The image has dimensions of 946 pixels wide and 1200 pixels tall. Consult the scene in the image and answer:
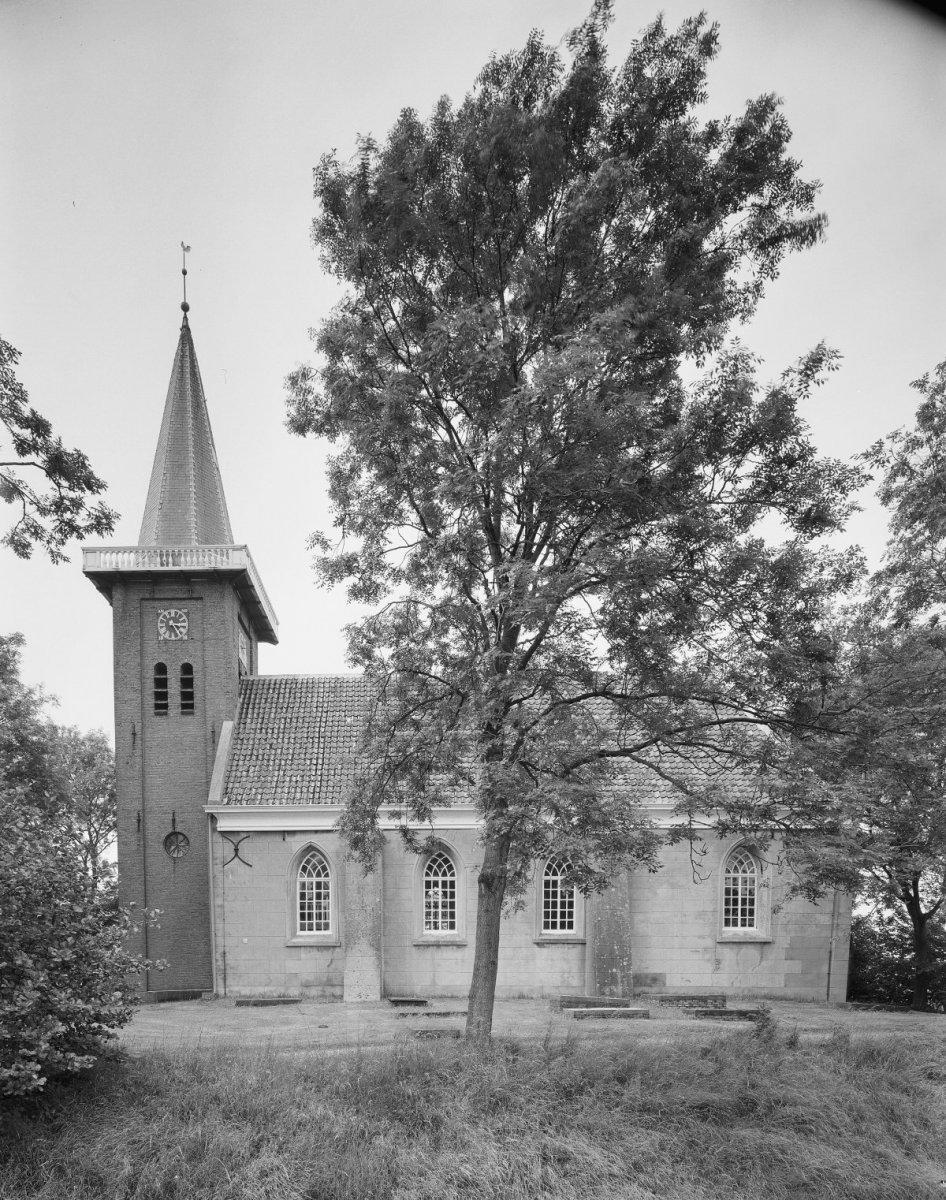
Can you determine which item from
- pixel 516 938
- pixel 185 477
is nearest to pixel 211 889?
pixel 516 938

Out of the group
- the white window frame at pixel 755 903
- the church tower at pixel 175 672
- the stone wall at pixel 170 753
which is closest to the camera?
the white window frame at pixel 755 903

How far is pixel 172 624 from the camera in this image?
24719mm

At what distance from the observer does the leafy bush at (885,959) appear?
912 inches

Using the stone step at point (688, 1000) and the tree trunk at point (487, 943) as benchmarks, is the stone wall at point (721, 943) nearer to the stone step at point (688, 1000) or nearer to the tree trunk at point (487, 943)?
the stone step at point (688, 1000)

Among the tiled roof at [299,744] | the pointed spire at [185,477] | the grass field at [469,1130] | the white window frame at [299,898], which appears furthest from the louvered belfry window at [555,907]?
the pointed spire at [185,477]

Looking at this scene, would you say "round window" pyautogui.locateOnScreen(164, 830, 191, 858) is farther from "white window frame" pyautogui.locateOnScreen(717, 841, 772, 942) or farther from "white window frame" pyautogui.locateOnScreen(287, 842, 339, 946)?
"white window frame" pyautogui.locateOnScreen(717, 841, 772, 942)

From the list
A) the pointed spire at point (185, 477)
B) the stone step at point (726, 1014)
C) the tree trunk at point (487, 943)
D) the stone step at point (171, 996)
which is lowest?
the stone step at point (171, 996)

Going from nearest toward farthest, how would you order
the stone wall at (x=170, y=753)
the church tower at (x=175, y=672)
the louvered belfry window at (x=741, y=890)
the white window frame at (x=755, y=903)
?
the white window frame at (x=755, y=903) → the stone wall at (x=170, y=753) → the louvered belfry window at (x=741, y=890) → the church tower at (x=175, y=672)

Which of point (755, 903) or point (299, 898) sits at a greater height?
point (299, 898)

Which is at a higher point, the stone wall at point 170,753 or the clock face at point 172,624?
the clock face at point 172,624

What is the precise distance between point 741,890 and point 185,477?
20.7m

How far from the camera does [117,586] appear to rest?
24.6m

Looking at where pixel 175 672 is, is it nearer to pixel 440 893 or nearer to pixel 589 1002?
pixel 440 893

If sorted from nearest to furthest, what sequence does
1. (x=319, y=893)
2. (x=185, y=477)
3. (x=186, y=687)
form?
(x=319, y=893) < (x=186, y=687) < (x=185, y=477)
